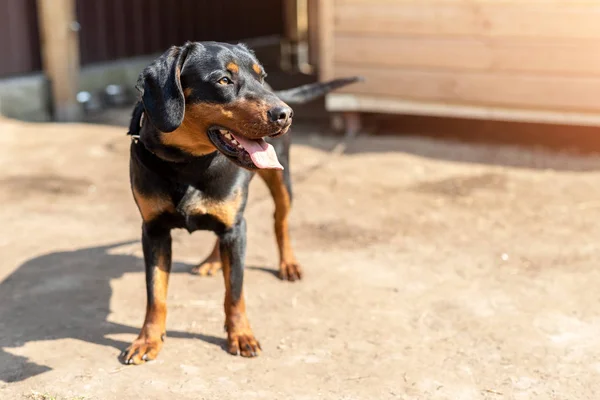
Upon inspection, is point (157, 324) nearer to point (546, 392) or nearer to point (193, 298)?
point (193, 298)

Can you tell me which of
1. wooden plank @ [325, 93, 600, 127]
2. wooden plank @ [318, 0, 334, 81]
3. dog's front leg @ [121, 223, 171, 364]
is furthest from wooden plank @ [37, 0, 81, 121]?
dog's front leg @ [121, 223, 171, 364]

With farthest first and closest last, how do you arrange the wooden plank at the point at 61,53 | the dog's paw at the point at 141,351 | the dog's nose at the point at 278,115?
1. the wooden plank at the point at 61,53
2. the dog's paw at the point at 141,351
3. the dog's nose at the point at 278,115

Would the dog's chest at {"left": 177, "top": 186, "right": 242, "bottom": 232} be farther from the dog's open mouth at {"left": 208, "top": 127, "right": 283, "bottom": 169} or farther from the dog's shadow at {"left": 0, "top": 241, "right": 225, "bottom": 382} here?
the dog's shadow at {"left": 0, "top": 241, "right": 225, "bottom": 382}

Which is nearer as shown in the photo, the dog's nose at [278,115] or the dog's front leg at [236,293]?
the dog's nose at [278,115]

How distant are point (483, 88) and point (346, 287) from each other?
3.60 metres

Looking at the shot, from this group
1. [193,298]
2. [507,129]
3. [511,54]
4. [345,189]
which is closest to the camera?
[193,298]

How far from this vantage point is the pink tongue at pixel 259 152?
10.8 ft

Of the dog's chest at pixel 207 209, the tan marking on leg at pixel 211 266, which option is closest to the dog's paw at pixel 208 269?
the tan marking on leg at pixel 211 266

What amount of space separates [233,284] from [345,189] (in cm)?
299

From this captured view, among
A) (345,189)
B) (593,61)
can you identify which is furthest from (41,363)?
(593,61)

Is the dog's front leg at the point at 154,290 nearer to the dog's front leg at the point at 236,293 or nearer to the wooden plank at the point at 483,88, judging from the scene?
the dog's front leg at the point at 236,293

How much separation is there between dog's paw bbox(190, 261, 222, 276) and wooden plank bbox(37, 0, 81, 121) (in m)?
5.08

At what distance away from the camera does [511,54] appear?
7.34 metres

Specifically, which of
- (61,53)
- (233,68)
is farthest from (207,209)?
(61,53)
